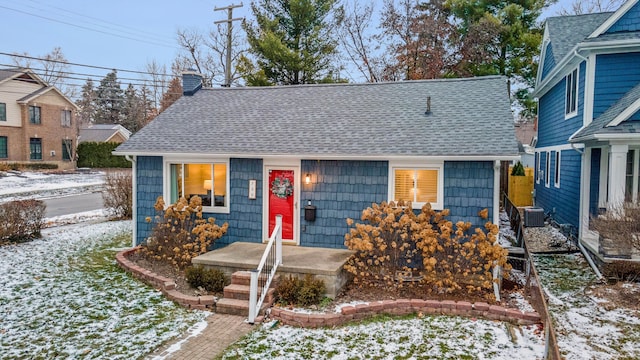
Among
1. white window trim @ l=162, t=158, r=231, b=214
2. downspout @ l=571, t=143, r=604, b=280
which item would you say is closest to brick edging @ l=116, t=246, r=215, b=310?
white window trim @ l=162, t=158, r=231, b=214

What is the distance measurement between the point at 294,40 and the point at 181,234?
62.8ft

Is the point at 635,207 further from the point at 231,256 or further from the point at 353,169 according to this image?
the point at 231,256

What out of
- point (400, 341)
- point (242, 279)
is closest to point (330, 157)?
point (242, 279)

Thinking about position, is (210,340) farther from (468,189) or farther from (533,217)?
(533,217)

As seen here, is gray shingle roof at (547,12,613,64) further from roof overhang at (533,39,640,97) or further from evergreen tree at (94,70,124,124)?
evergreen tree at (94,70,124,124)

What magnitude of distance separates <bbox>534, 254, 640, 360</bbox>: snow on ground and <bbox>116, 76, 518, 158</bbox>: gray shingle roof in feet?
9.06

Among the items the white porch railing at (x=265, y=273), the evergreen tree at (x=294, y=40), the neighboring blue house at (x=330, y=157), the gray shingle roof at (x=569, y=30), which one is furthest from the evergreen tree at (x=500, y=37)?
the white porch railing at (x=265, y=273)

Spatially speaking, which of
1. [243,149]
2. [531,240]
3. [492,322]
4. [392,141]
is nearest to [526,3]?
[531,240]

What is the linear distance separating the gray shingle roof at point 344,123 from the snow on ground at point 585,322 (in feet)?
9.06

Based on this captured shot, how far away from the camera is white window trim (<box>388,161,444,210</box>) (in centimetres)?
828

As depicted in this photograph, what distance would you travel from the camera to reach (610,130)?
28.8 ft

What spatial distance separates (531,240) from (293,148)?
7.53 m

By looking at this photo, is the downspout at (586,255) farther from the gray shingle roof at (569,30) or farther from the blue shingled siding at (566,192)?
the gray shingle roof at (569,30)

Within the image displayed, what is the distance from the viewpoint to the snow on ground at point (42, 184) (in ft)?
72.1
